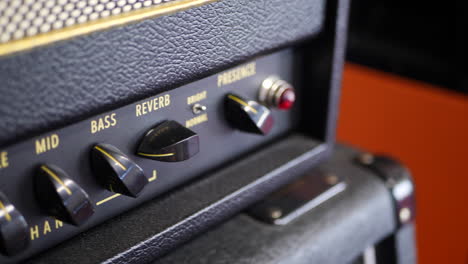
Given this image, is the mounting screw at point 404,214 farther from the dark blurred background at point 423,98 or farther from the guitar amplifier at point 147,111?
the dark blurred background at point 423,98

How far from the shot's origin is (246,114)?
43 centimetres

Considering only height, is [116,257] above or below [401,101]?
above

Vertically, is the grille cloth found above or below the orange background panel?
above

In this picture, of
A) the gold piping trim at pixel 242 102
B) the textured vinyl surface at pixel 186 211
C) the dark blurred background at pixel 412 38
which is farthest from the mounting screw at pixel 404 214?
the dark blurred background at pixel 412 38

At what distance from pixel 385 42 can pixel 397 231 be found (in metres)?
0.42

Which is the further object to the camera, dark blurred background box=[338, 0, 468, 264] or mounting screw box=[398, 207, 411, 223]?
dark blurred background box=[338, 0, 468, 264]

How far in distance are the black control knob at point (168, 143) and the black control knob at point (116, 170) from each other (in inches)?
0.9

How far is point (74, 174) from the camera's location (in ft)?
1.15

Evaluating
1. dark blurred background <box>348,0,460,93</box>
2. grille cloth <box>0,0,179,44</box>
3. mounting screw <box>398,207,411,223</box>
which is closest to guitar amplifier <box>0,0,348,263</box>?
grille cloth <box>0,0,179,44</box>

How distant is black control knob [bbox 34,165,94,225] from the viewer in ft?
1.05

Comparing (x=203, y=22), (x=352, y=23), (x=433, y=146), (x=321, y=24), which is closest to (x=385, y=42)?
(x=352, y=23)

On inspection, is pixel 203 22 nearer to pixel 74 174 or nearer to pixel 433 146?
pixel 74 174

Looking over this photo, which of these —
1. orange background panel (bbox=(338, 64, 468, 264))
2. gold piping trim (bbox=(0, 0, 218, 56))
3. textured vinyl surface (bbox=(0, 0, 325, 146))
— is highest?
gold piping trim (bbox=(0, 0, 218, 56))

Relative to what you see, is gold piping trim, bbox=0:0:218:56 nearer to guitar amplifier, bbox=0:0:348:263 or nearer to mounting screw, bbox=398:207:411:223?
guitar amplifier, bbox=0:0:348:263
